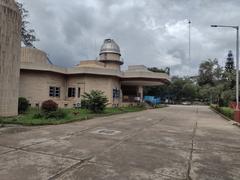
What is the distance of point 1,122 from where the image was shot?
1155 cm

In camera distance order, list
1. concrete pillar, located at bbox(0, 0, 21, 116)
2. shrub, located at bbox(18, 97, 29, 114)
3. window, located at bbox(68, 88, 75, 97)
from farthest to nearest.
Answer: window, located at bbox(68, 88, 75, 97) → shrub, located at bbox(18, 97, 29, 114) → concrete pillar, located at bbox(0, 0, 21, 116)

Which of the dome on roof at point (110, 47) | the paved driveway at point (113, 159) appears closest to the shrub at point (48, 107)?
the paved driveway at point (113, 159)

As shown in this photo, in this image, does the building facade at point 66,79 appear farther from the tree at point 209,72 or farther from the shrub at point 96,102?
the tree at point 209,72

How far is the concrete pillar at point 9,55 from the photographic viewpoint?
13023 millimetres

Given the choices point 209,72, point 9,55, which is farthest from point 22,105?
point 209,72

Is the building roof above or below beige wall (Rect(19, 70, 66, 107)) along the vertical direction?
above

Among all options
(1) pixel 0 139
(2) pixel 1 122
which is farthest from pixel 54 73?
Answer: (1) pixel 0 139

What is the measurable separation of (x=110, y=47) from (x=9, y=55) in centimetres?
2496

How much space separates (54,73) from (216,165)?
72.4ft

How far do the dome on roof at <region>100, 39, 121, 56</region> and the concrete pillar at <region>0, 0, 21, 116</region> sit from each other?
23.2 meters

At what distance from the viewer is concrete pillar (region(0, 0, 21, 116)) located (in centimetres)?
1302

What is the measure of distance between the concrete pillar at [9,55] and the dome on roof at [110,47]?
76.2 ft

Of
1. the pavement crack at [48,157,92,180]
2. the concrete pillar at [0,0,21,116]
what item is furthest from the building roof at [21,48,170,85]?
the pavement crack at [48,157,92,180]

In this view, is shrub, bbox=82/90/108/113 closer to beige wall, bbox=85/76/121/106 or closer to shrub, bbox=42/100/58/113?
shrub, bbox=42/100/58/113
